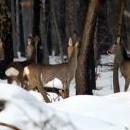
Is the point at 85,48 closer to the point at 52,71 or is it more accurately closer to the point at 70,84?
the point at 52,71

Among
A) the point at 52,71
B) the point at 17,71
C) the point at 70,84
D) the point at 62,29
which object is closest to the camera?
the point at 52,71

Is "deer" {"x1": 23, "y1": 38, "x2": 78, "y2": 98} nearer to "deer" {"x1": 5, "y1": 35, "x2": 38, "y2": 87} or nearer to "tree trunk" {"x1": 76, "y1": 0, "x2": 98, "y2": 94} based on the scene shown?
"deer" {"x1": 5, "y1": 35, "x2": 38, "y2": 87}

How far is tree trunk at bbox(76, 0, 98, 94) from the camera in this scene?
1138 cm

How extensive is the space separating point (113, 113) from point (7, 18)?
16583 mm

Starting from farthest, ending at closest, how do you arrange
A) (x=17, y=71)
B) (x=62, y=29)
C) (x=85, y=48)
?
(x=62, y=29) → (x=17, y=71) → (x=85, y=48)

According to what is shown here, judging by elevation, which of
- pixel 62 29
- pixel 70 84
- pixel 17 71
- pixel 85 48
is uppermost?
pixel 85 48

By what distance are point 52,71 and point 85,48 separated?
4.81 m

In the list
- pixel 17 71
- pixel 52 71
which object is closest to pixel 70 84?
pixel 52 71

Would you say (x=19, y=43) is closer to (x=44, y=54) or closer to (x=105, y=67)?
(x=105, y=67)

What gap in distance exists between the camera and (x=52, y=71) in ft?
53.5

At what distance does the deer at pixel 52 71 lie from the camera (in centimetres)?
1468

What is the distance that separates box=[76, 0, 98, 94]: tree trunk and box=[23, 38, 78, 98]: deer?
220 centimetres

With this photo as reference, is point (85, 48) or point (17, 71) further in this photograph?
point (17, 71)

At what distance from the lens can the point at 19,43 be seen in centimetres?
4588
